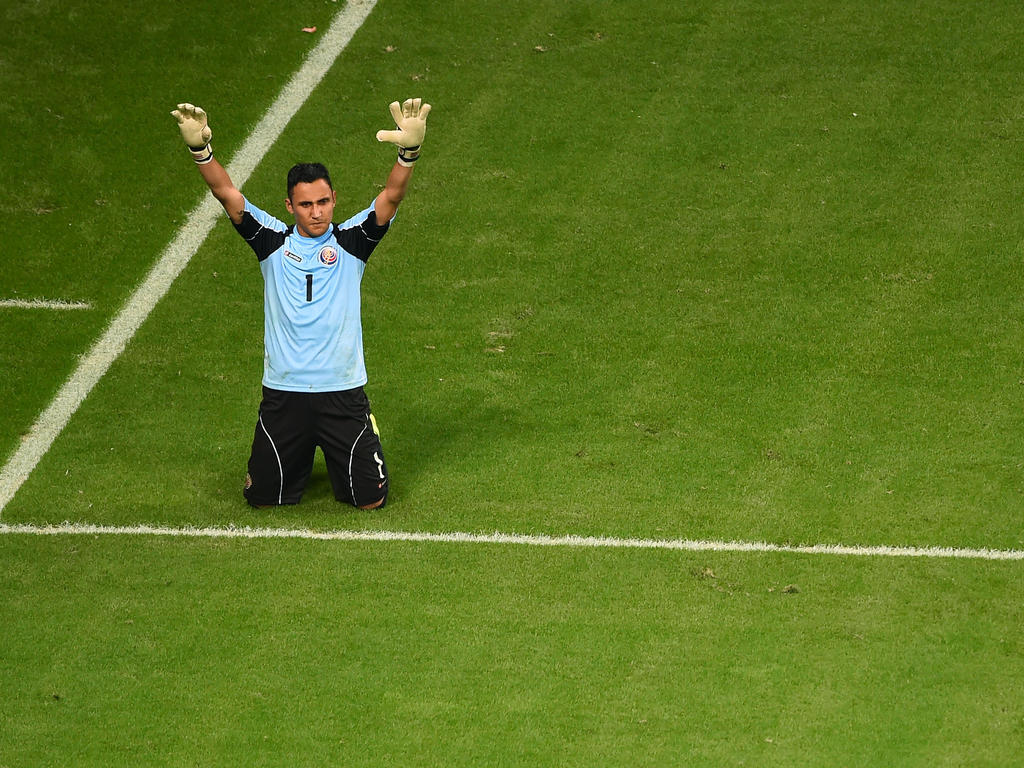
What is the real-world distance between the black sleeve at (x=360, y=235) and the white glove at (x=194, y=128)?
2.43 ft

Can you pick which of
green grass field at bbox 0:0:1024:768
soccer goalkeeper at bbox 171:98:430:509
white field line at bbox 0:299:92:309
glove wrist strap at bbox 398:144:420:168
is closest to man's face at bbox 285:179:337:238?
soccer goalkeeper at bbox 171:98:430:509

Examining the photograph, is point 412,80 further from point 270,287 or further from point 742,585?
point 742,585

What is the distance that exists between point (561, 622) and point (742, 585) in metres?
0.83

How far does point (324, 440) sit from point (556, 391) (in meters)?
1.60

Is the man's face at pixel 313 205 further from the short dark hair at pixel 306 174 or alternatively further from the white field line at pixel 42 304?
the white field line at pixel 42 304

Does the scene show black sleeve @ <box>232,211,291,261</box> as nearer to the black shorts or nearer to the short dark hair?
the short dark hair

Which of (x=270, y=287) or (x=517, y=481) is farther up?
(x=270, y=287)

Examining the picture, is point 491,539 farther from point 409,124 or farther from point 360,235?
point 409,124

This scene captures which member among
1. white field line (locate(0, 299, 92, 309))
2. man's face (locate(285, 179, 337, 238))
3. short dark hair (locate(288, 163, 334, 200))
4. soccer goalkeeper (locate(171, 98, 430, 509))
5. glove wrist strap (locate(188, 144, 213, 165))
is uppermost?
glove wrist strap (locate(188, 144, 213, 165))

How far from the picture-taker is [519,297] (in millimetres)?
→ 9180

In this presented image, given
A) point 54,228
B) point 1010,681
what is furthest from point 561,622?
point 54,228

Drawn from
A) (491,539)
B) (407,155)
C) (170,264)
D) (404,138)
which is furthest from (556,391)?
(170,264)

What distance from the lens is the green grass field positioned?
580 cm

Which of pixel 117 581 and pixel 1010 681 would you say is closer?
pixel 1010 681
